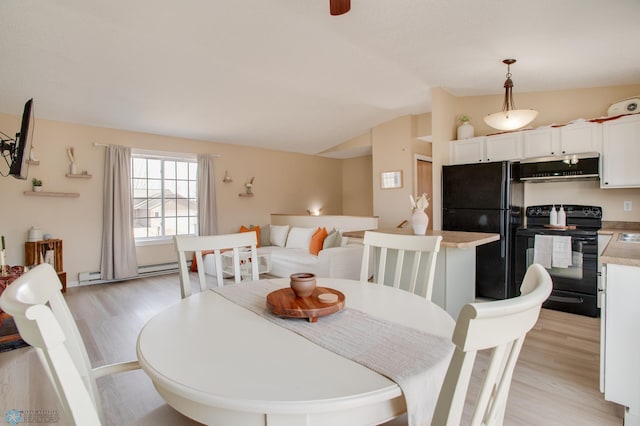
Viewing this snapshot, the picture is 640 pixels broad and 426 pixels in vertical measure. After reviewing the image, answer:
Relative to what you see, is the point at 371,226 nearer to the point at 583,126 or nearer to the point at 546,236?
the point at 546,236

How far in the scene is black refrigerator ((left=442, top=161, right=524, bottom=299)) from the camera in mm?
3797

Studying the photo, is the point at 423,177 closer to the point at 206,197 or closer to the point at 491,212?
the point at 491,212

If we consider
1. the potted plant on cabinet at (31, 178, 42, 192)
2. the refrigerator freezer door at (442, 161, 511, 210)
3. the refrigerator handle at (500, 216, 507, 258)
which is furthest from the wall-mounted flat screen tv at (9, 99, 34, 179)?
the refrigerator handle at (500, 216, 507, 258)

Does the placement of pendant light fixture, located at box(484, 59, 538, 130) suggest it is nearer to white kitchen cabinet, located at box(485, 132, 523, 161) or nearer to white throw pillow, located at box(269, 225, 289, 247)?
white kitchen cabinet, located at box(485, 132, 523, 161)

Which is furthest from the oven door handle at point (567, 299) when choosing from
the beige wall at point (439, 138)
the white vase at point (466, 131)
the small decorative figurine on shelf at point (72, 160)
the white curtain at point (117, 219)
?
the small decorative figurine on shelf at point (72, 160)

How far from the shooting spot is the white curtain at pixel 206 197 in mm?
5863

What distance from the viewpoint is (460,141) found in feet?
14.6

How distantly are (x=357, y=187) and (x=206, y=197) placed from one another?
387 centimetres

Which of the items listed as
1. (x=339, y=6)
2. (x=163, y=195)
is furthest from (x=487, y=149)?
(x=163, y=195)

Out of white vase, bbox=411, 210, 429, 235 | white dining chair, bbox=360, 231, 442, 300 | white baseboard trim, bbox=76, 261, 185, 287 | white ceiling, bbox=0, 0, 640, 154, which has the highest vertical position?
white ceiling, bbox=0, 0, 640, 154

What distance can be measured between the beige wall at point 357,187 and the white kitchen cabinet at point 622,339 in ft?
20.5

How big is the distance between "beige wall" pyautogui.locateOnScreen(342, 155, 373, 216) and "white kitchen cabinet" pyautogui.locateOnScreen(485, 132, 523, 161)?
12.8 feet

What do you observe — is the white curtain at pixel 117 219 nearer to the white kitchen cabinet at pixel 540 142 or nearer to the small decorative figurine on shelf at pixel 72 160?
the small decorative figurine on shelf at pixel 72 160

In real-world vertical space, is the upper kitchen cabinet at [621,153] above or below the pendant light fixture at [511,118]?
below
